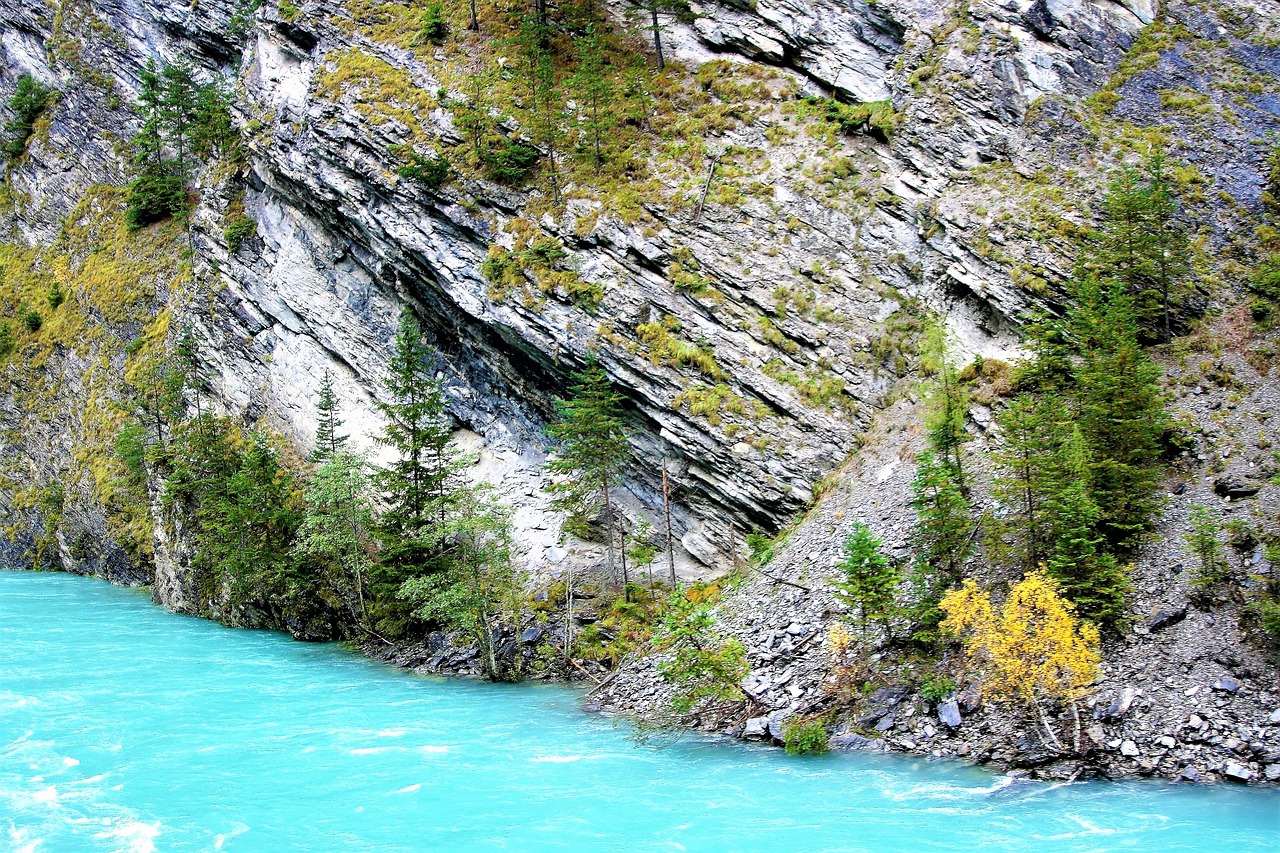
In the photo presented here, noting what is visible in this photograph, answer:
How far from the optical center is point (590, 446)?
28.4 m

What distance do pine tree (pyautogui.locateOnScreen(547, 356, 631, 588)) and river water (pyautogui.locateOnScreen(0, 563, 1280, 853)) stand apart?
20.0ft

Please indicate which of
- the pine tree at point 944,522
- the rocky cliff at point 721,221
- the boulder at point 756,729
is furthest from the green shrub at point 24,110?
the pine tree at point 944,522

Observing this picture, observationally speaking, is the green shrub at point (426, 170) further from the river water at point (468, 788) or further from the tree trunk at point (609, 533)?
the river water at point (468, 788)

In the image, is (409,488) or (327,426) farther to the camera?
(327,426)

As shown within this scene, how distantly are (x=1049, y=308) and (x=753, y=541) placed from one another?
40.0ft

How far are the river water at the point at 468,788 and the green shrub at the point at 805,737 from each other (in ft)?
1.09

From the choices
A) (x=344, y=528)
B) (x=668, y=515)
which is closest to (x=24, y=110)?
(x=344, y=528)

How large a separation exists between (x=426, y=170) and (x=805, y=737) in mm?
26412

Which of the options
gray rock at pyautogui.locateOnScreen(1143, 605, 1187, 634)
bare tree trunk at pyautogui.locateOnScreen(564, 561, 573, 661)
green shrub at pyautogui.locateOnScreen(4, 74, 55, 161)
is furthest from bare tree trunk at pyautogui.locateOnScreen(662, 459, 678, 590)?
green shrub at pyautogui.locateOnScreen(4, 74, 55, 161)

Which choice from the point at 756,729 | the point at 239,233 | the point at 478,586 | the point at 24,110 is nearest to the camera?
the point at 756,729

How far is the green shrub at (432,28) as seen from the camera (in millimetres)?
38562

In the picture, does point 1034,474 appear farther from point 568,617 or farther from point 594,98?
point 594,98

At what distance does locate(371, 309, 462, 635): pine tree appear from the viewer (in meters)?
30.2

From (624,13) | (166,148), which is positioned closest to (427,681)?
(624,13)
